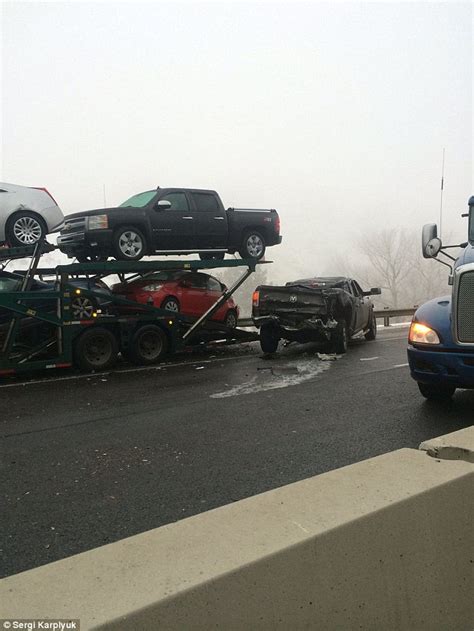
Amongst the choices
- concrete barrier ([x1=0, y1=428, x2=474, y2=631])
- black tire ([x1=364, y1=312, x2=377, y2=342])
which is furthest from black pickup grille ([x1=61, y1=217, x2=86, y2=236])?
concrete barrier ([x1=0, y1=428, x2=474, y2=631])

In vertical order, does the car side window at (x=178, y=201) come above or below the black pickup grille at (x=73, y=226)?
above

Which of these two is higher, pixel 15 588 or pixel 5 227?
pixel 5 227

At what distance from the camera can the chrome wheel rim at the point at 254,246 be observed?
40.2 ft

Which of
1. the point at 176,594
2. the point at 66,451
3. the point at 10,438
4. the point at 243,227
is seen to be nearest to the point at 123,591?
the point at 176,594

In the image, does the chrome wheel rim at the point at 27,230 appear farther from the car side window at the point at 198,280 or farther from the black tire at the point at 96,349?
the car side window at the point at 198,280

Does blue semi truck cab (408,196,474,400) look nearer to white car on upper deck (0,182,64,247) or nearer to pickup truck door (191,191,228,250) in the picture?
pickup truck door (191,191,228,250)

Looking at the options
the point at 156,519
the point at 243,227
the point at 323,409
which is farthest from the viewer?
the point at 243,227

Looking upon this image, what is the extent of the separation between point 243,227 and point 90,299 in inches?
161

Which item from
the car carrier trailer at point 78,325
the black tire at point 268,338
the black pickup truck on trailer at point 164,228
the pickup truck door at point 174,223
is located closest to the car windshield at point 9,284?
the car carrier trailer at point 78,325

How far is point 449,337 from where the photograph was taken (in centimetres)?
565

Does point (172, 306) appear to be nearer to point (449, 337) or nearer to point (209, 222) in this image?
point (209, 222)

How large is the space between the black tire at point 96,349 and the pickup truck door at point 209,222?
9.57 ft

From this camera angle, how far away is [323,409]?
6.45 meters

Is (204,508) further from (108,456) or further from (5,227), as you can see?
(5,227)
